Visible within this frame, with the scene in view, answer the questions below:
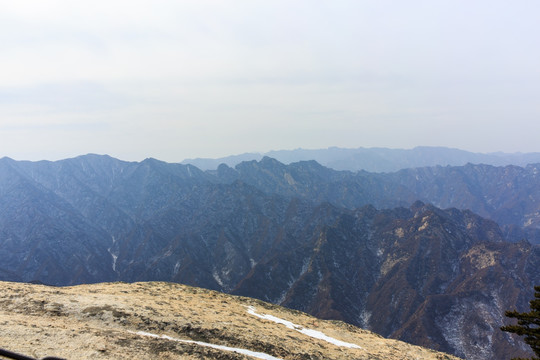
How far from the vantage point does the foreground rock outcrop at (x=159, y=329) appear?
1934cm

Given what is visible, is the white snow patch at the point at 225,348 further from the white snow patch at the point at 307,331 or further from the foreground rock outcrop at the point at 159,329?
the white snow patch at the point at 307,331

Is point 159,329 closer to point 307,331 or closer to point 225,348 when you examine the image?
point 225,348

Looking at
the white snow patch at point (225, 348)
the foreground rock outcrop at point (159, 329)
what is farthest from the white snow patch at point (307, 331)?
the white snow patch at point (225, 348)

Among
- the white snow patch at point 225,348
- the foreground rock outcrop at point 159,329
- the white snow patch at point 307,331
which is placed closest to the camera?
the foreground rock outcrop at point 159,329

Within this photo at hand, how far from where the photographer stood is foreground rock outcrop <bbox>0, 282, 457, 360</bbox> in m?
19.3

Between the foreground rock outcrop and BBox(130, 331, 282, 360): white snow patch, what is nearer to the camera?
the foreground rock outcrop

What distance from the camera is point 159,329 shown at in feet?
80.9

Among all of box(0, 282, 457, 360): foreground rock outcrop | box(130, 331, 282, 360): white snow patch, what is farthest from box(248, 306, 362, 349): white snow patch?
box(130, 331, 282, 360): white snow patch

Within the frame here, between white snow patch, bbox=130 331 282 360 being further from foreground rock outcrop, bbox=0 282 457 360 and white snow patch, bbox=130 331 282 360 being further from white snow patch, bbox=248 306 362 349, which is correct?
white snow patch, bbox=248 306 362 349

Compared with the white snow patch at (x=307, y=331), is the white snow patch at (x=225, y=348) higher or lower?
higher

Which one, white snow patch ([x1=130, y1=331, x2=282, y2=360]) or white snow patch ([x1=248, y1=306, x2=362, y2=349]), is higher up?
white snow patch ([x1=130, y1=331, x2=282, y2=360])

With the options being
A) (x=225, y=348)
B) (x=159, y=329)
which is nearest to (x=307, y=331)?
(x=225, y=348)

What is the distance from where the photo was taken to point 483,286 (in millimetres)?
152500

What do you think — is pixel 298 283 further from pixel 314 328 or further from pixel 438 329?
pixel 314 328
